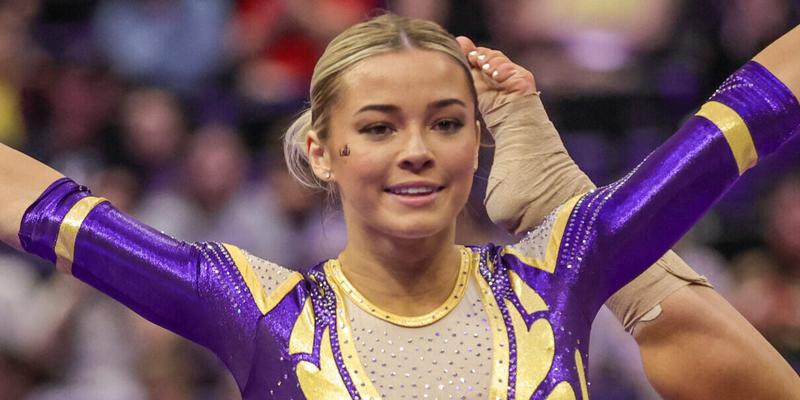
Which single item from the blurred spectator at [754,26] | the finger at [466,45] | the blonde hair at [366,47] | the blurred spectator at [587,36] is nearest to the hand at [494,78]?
the finger at [466,45]

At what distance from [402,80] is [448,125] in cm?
10

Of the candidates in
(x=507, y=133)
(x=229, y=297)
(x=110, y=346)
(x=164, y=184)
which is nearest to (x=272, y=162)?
(x=164, y=184)

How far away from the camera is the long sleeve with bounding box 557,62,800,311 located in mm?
1769

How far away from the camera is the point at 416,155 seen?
5.64ft

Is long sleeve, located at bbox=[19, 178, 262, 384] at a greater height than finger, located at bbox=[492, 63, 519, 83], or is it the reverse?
finger, located at bbox=[492, 63, 519, 83]

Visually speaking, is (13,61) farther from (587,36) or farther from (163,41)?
(587,36)

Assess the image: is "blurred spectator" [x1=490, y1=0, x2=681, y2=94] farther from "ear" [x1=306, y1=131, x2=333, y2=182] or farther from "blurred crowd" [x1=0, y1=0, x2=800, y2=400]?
"ear" [x1=306, y1=131, x2=333, y2=182]

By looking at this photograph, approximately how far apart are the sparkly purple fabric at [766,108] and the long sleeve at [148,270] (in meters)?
0.77

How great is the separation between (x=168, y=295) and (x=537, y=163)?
0.79 m

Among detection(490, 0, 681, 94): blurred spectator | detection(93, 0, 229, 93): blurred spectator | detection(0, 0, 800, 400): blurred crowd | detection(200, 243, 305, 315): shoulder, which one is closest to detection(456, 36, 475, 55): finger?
detection(200, 243, 305, 315): shoulder

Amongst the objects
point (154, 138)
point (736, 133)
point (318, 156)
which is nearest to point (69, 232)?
point (318, 156)

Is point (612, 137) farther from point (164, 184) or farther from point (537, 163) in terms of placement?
point (537, 163)

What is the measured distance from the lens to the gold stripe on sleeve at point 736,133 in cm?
178

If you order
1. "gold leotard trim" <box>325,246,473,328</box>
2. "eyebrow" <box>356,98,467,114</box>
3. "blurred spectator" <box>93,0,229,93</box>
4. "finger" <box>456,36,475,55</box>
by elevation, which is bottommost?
"blurred spectator" <box>93,0,229,93</box>
